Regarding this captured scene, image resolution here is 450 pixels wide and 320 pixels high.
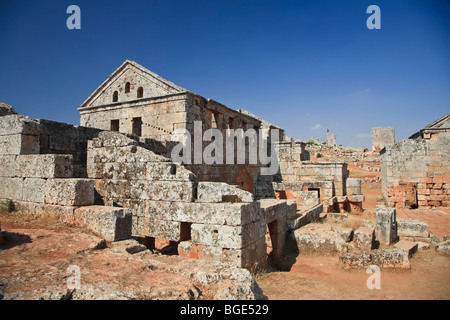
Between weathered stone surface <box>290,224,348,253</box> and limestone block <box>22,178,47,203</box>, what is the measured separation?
19.0 feet

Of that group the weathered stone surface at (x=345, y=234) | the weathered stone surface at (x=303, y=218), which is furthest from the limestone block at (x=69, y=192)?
the weathered stone surface at (x=345, y=234)

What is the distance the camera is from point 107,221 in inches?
189

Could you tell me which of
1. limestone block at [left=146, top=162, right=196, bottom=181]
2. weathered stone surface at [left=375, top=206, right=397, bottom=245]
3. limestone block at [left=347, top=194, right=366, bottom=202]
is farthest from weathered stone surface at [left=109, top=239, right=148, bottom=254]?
limestone block at [left=347, top=194, right=366, bottom=202]

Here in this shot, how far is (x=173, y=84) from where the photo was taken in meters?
11.6

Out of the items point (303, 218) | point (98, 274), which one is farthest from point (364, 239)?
point (98, 274)

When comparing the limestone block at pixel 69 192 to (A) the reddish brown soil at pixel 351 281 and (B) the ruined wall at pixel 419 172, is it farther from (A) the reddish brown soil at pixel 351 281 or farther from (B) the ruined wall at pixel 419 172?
(B) the ruined wall at pixel 419 172

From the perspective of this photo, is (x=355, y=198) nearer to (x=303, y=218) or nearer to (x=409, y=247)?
(x=303, y=218)

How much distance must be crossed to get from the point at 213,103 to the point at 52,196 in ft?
26.6

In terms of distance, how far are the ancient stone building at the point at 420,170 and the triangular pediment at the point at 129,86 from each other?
11.6 meters

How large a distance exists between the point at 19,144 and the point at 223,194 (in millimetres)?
4399

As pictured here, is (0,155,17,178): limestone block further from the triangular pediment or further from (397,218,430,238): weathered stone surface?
(397,218,430,238): weathered stone surface

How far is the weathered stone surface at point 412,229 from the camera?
8.56 m
